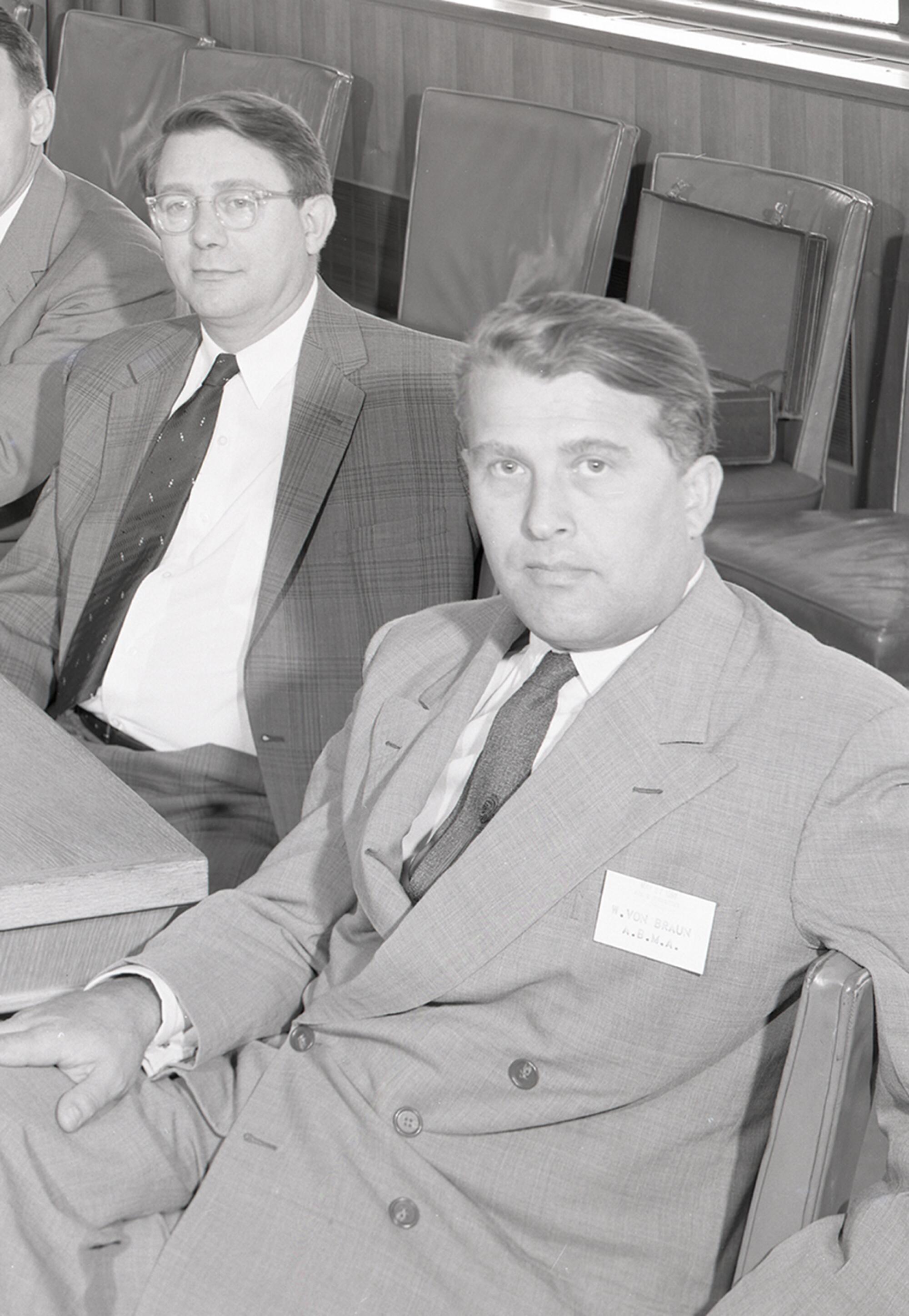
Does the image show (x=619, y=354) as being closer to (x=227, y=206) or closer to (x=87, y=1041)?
(x=87, y=1041)

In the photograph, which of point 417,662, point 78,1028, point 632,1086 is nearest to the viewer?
point 632,1086

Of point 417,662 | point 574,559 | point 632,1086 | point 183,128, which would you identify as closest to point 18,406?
point 183,128

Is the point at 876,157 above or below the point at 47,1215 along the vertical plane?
above

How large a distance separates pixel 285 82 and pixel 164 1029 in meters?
3.57

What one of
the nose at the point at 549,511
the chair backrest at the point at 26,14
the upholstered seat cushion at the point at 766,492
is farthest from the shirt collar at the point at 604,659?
the chair backrest at the point at 26,14

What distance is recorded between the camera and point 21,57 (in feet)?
9.79

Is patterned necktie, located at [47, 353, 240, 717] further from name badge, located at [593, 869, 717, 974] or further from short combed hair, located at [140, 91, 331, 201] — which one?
name badge, located at [593, 869, 717, 974]

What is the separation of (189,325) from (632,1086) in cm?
149

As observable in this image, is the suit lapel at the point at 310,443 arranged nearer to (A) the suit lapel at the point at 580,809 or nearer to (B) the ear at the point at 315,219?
(B) the ear at the point at 315,219

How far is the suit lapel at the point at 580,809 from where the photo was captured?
1334 millimetres

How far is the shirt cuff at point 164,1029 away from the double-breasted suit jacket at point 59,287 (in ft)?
4.57

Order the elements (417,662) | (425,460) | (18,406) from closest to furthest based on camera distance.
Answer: (417,662) < (425,460) < (18,406)

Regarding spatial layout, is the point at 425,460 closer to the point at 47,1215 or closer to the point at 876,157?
the point at 47,1215

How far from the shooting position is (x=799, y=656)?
1.35 meters
